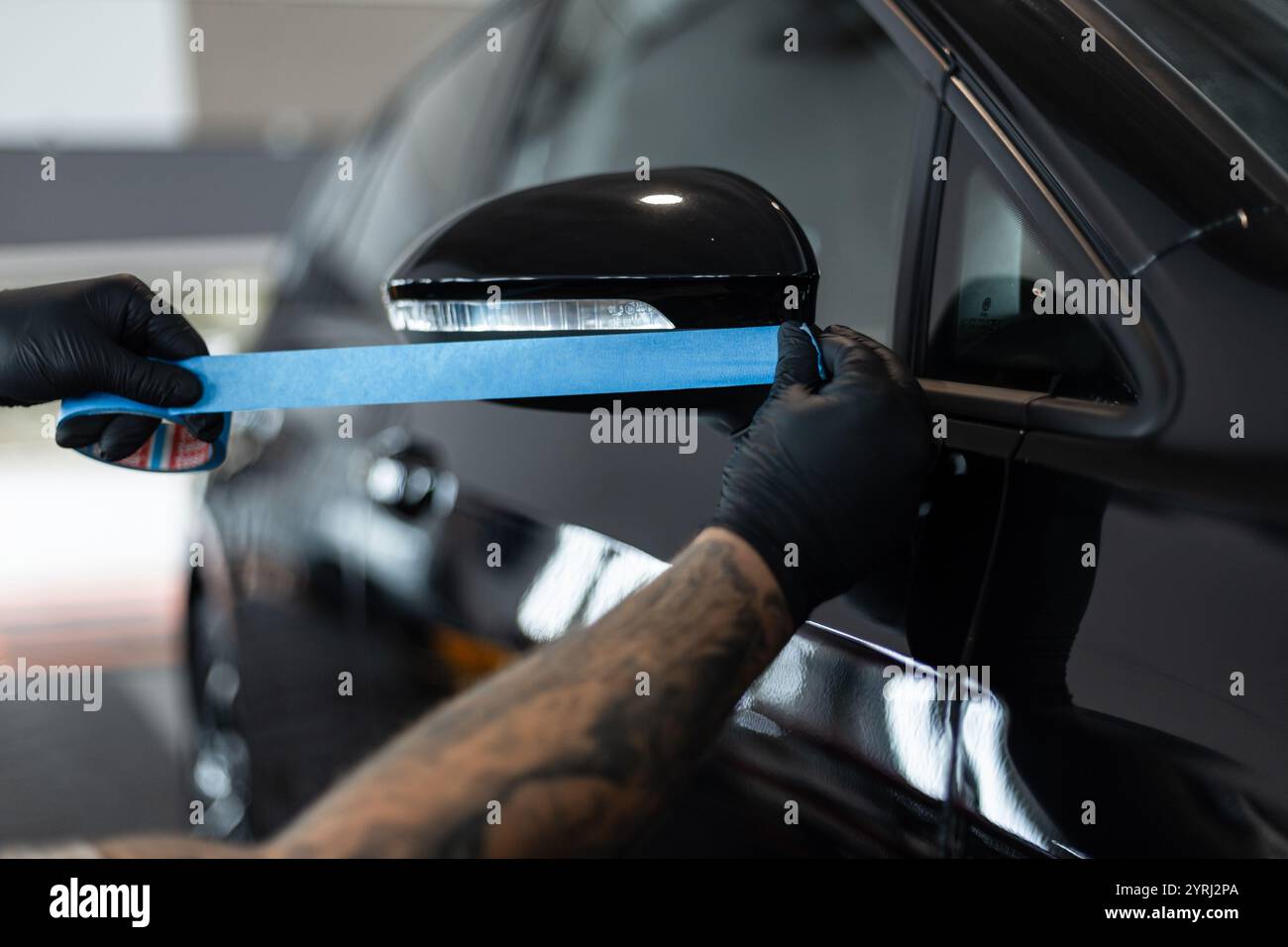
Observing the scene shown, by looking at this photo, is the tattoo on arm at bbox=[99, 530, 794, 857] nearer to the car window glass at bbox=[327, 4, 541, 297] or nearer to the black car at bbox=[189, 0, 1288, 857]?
the black car at bbox=[189, 0, 1288, 857]

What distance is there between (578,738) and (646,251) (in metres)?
0.37

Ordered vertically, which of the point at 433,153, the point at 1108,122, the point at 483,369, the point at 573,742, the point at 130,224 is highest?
the point at 130,224

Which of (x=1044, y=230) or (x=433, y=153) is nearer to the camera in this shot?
(x=1044, y=230)

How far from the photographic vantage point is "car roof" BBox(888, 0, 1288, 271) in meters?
0.77

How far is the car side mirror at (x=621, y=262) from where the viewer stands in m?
0.84

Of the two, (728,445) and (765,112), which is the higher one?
(765,112)

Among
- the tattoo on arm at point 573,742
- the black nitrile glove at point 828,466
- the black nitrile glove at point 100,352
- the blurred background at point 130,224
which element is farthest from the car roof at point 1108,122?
the blurred background at point 130,224

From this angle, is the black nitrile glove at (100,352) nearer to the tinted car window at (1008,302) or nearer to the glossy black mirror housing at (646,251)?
the glossy black mirror housing at (646,251)

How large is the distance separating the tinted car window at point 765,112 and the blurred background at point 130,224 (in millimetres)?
1321

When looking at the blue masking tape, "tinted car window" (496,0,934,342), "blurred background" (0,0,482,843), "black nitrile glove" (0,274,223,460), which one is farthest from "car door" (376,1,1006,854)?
"blurred background" (0,0,482,843)

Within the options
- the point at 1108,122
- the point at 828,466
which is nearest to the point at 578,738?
the point at 828,466

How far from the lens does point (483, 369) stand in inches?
38.3

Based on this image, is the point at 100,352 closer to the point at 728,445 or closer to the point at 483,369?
the point at 483,369
